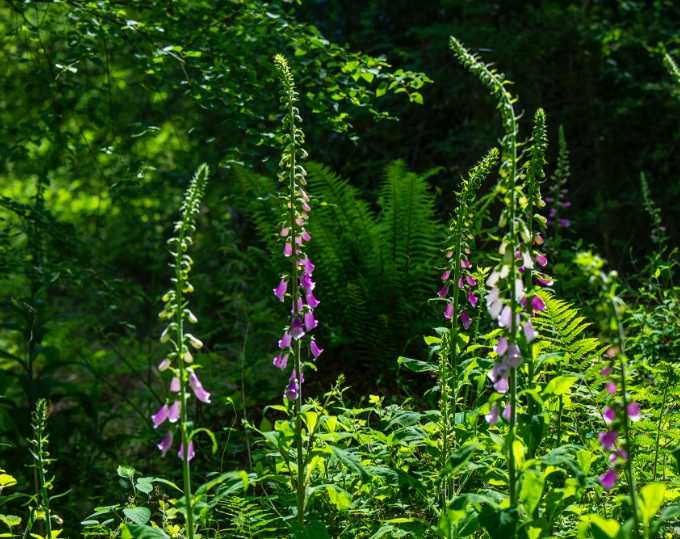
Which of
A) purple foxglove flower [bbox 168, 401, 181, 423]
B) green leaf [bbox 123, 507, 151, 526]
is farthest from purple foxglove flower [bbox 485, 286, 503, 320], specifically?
green leaf [bbox 123, 507, 151, 526]

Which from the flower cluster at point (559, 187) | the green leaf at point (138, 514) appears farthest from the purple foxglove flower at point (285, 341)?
the flower cluster at point (559, 187)

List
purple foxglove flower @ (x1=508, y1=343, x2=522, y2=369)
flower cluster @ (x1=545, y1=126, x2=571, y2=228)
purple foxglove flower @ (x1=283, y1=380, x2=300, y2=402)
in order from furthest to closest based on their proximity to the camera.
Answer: flower cluster @ (x1=545, y1=126, x2=571, y2=228) → purple foxglove flower @ (x1=283, y1=380, x2=300, y2=402) → purple foxglove flower @ (x1=508, y1=343, x2=522, y2=369)

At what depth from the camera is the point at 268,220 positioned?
5355 millimetres

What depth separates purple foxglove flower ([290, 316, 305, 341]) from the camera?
244cm

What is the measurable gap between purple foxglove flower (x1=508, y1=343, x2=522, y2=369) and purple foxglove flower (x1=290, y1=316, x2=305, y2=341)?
746mm

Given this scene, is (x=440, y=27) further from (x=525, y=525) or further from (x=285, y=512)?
(x=525, y=525)

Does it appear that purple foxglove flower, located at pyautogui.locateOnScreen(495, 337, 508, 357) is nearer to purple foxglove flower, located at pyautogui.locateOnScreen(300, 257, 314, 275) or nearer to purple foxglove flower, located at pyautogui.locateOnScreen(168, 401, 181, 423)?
purple foxglove flower, located at pyautogui.locateOnScreen(300, 257, 314, 275)

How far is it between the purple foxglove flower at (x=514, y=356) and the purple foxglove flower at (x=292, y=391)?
0.77 m

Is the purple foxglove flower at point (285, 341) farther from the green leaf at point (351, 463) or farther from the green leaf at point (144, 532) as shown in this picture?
the green leaf at point (144, 532)

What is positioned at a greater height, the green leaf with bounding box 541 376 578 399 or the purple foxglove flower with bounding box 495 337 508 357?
the purple foxglove flower with bounding box 495 337 508 357

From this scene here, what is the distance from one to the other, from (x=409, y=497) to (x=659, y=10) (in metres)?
5.98

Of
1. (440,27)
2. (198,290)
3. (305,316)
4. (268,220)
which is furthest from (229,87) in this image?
(198,290)

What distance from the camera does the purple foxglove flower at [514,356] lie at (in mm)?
1954

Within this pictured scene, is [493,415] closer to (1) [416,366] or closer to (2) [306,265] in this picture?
(1) [416,366]
